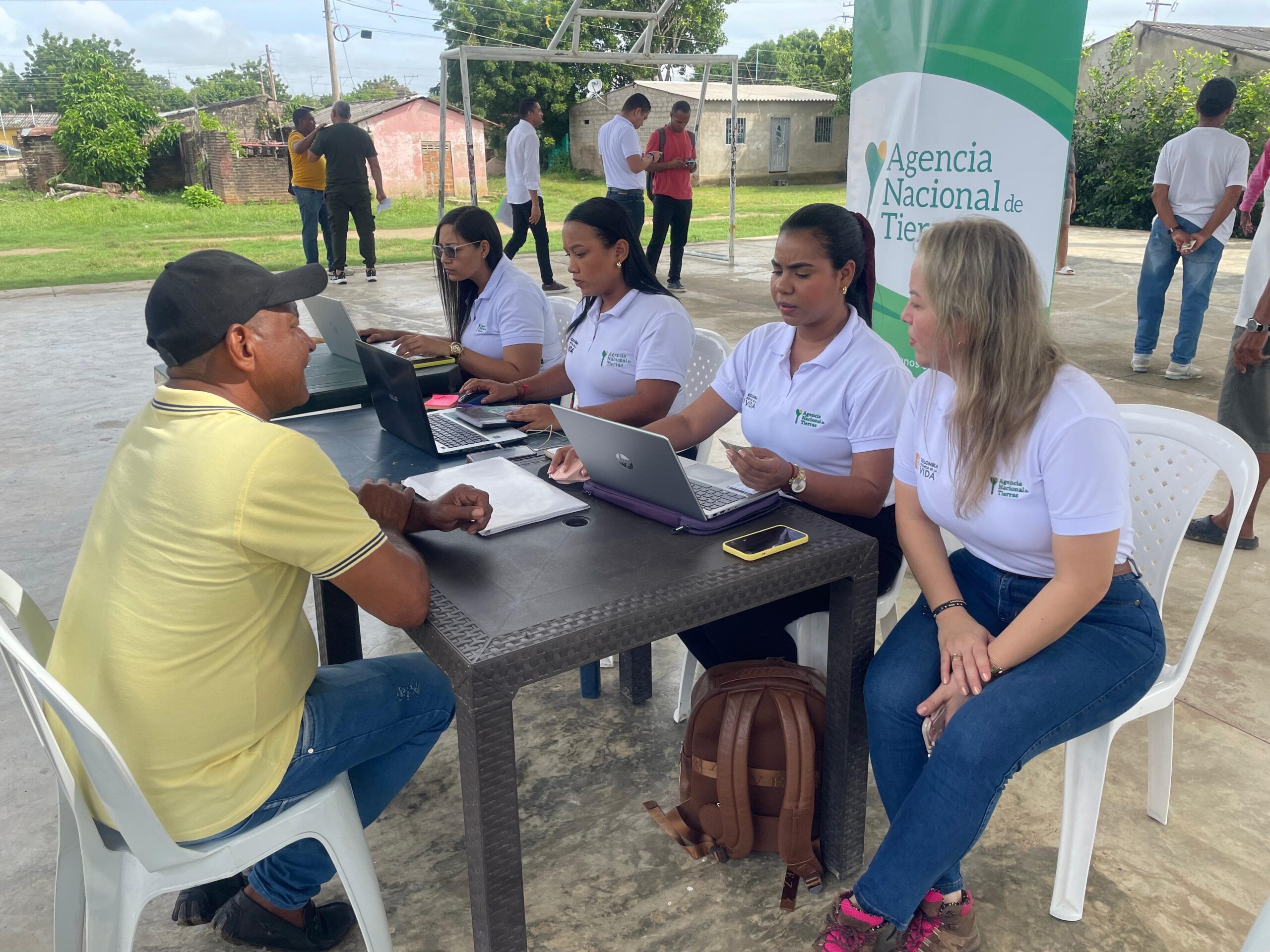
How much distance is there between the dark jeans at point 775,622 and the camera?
Answer: 203 centimetres

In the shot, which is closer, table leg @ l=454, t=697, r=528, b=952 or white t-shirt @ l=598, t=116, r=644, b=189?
table leg @ l=454, t=697, r=528, b=952

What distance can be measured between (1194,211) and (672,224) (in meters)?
4.70

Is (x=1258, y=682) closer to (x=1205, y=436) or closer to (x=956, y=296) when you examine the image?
(x=1205, y=436)

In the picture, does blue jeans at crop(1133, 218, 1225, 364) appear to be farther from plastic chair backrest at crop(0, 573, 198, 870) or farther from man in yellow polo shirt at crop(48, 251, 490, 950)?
plastic chair backrest at crop(0, 573, 198, 870)

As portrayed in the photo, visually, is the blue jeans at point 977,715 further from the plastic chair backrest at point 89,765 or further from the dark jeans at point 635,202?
the dark jeans at point 635,202

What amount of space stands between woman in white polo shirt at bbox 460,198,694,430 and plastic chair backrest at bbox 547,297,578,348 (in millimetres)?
776

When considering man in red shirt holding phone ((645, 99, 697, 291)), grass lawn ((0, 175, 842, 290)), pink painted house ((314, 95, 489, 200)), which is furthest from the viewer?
pink painted house ((314, 95, 489, 200))

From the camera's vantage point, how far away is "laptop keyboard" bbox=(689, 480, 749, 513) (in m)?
1.81

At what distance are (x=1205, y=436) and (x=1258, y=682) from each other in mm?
1033

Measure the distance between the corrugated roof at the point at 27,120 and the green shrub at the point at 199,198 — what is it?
20605 millimetres

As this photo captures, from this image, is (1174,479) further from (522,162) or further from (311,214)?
(311,214)

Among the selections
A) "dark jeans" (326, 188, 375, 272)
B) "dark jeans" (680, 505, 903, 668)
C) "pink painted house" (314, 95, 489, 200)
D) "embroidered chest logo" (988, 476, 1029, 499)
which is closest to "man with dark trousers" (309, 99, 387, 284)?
"dark jeans" (326, 188, 375, 272)

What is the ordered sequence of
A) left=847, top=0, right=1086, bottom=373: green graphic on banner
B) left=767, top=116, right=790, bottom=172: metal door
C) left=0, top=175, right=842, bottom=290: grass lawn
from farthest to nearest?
1. left=767, top=116, right=790, bottom=172: metal door
2. left=0, top=175, right=842, bottom=290: grass lawn
3. left=847, top=0, right=1086, bottom=373: green graphic on banner

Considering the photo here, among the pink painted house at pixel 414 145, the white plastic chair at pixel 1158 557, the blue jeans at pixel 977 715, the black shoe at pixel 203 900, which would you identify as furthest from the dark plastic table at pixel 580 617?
the pink painted house at pixel 414 145
